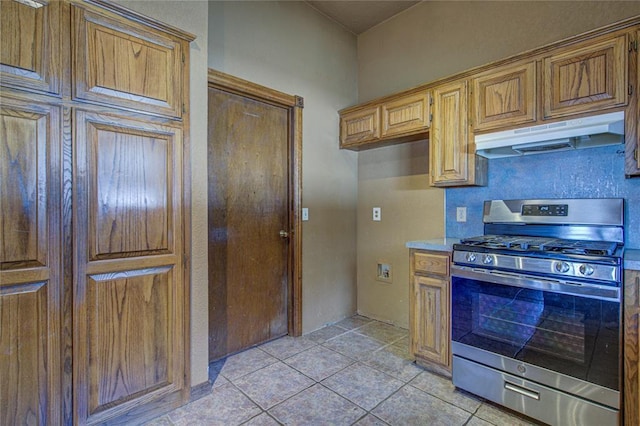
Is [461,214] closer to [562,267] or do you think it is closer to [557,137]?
[557,137]

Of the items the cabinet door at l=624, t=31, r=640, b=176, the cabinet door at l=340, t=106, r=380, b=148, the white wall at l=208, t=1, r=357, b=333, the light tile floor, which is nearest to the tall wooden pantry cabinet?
the light tile floor

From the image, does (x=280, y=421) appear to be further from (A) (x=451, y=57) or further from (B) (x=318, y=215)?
(A) (x=451, y=57)

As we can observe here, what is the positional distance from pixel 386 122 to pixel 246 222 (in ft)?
4.98

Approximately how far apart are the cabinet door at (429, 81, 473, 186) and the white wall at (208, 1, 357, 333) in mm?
1040

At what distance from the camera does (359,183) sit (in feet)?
11.3

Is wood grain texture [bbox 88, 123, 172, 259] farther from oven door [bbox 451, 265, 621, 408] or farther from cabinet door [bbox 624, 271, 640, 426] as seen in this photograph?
cabinet door [bbox 624, 271, 640, 426]

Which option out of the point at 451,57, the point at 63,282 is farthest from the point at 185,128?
the point at 451,57

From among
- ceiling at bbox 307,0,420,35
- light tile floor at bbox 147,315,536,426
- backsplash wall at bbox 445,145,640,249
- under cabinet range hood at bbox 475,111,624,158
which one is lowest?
light tile floor at bbox 147,315,536,426

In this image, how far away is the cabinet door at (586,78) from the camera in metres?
1.73

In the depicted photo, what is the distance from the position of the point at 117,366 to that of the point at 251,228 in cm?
131

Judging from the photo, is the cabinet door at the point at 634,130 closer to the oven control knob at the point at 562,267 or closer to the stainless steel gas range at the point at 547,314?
the stainless steel gas range at the point at 547,314

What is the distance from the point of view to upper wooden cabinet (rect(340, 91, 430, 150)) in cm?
259

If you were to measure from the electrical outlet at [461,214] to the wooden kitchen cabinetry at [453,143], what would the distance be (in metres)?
0.29

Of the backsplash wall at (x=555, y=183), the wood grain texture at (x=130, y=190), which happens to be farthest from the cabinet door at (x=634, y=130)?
the wood grain texture at (x=130, y=190)
